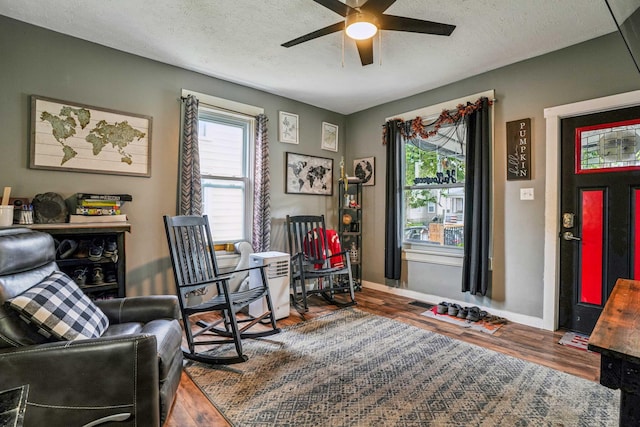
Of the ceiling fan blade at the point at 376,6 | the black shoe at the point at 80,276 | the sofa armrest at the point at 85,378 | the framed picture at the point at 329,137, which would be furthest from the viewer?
the framed picture at the point at 329,137

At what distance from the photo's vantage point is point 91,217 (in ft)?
8.50

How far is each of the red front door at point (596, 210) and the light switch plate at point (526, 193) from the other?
245 mm

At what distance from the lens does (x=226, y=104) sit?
360cm

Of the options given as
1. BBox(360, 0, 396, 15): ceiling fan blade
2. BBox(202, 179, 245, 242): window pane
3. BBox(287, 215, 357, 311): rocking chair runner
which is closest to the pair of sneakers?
BBox(287, 215, 357, 311): rocking chair runner

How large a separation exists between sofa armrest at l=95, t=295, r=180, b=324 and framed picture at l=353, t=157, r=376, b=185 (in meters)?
3.11

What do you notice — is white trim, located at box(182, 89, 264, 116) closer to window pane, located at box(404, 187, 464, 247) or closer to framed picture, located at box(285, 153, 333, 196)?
framed picture, located at box(285, 153, 333, 196)

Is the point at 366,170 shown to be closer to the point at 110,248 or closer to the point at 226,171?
the point at 226,171

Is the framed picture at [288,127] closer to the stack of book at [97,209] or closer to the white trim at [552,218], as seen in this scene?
the stack of book at [97,209]

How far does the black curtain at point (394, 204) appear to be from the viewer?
4133mm

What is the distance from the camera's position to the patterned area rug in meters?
1.73

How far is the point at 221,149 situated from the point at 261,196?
0.69m

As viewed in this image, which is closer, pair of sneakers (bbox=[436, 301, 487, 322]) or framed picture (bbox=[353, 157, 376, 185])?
pair of sneakers (bbox=[436, 301, 487, 322])

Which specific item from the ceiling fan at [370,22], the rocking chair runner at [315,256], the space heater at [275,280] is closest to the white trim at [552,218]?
the ceiling fan at [370,22]

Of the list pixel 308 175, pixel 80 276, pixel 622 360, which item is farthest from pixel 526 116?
pixel 80 276
